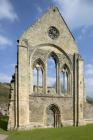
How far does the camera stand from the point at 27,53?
1006 inches

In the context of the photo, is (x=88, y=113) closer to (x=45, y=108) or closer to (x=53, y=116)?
(x=53, y=116)

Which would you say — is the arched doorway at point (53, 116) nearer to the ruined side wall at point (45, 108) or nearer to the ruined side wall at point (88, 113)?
the ruined side wall at point (45, 108)

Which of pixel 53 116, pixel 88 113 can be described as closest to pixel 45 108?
pixel 53 116

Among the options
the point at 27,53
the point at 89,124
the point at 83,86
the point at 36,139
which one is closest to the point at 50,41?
the point at 27,53

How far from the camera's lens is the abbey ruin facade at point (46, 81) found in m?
24.8

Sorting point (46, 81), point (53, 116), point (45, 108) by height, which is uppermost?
point (46, 81)

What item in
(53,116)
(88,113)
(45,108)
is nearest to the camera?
(45,108)

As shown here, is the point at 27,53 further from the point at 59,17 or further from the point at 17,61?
the point at 59,17

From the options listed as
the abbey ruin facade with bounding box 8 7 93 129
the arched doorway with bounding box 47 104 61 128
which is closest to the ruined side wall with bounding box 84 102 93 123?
the abbey ruin facade with bounding box 8 7 93 129

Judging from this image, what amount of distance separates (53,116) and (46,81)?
3.61 metres

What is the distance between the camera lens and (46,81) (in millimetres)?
26656

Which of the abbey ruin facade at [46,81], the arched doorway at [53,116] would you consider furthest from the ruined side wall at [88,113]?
the arched doorway at [53,116]

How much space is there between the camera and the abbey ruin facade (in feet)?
81.2

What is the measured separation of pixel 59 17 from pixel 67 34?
185cm
